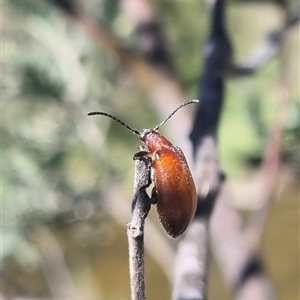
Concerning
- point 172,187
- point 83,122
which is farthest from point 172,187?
point 83,122

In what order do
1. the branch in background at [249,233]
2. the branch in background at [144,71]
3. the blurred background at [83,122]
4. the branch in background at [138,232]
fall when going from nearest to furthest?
the branch in background at [138,232], the branch in background at [249,233], the branch in background at [144,71], the blurred background at [83,122]

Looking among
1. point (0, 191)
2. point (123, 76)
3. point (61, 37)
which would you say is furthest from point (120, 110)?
point (0, 191)

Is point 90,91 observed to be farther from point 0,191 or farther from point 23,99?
point 0,191

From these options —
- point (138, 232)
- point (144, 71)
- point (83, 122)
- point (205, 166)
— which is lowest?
point (138, 232)

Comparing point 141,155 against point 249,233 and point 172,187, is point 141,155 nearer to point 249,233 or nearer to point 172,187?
point 172,187

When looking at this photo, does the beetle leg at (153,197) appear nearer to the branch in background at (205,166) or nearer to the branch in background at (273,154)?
the branch in background at (205,166)

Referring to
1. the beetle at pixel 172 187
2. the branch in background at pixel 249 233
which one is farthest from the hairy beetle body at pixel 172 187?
the branch in background at pixel 249 233

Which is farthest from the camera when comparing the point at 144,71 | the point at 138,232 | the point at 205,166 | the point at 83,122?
the point at 83,122
